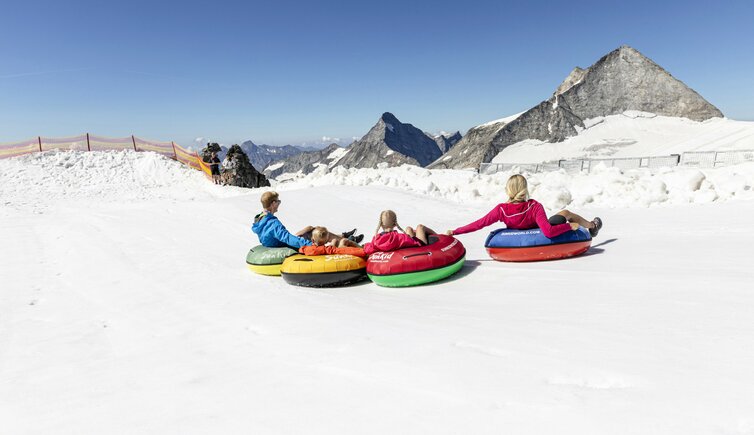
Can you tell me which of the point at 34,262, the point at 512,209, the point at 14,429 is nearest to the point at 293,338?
the point at 14,429

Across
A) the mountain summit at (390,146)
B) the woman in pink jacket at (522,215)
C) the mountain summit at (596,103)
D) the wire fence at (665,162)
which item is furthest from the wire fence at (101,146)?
the mountain summit at (390,146)

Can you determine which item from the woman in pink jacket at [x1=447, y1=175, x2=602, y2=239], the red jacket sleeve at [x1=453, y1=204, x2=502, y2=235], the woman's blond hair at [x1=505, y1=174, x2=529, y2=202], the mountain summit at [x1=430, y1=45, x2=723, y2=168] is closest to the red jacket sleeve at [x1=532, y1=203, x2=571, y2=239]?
the woman in pink jacket at [x1=447, y1=175, x2=602, y2=239]

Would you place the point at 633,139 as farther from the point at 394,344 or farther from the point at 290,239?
the point at 394,344

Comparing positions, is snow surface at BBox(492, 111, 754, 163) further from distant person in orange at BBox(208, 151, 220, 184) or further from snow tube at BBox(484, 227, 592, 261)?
snow tube at BBox(484, 227, 592, 261)

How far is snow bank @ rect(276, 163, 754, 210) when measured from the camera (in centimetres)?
1029

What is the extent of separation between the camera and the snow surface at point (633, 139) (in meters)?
45.8

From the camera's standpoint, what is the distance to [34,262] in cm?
720

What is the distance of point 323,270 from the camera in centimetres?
571

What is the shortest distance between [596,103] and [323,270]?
69232 mm

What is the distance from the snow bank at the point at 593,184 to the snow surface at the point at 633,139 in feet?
136

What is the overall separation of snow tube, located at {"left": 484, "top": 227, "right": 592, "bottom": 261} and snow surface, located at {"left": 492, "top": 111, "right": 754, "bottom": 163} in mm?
50006

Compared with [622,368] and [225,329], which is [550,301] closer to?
[622,368]

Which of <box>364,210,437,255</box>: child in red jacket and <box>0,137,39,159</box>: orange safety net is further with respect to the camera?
<box>0,137,39,159</box>: orange safety net

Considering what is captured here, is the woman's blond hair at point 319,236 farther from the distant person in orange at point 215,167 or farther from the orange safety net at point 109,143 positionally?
the orange safety net at point 109,143
